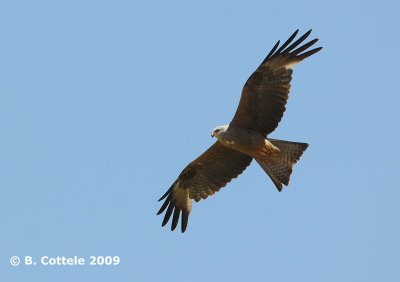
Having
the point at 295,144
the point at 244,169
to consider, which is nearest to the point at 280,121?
the point at 295,144

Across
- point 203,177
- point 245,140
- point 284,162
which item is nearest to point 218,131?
point 245,140

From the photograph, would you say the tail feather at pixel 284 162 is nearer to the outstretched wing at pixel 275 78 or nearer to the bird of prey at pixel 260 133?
the bird of prey at pixel 260 133

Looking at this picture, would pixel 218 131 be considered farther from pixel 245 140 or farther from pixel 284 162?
pixel 284 162

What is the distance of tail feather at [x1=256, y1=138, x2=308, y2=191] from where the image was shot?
485 inches

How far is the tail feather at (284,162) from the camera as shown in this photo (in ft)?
40.4

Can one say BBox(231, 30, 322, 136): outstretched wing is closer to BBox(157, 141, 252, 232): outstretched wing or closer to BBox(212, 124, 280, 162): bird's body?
BBox(212, 124, 280, 162): bird's body

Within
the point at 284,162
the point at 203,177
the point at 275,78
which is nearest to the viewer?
the point at 275,78

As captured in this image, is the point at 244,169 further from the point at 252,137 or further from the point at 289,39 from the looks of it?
the point at 289,39

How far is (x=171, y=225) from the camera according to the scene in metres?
13.5

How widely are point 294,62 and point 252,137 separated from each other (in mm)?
1418

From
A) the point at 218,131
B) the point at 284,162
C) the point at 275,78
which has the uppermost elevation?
the point at 275,78

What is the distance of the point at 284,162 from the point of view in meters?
12.4

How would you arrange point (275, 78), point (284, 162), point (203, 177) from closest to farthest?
point (275, 78) < point (284, 162) < point (203, 177)

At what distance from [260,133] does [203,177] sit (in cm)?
158
